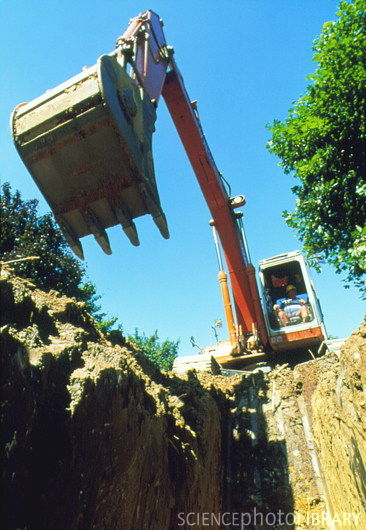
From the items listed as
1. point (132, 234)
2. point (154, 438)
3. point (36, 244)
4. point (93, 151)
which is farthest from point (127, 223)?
point (36, 244)

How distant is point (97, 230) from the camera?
4270 millimetres

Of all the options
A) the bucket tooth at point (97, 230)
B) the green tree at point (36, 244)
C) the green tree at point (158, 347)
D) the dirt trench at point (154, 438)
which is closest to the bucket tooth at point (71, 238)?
the bucket tooth at point (97, 230)

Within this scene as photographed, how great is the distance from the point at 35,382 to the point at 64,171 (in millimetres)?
3014

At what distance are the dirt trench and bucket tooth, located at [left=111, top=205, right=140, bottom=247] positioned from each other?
3.98 ft

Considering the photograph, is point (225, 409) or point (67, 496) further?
point (225, 409)

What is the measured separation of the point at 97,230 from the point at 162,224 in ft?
2.65

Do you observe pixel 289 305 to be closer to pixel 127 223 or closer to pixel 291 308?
pixel 291 308

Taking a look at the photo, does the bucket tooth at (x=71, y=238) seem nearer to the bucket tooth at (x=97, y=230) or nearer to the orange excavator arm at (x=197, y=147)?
the bucket tooth at (x=97, y=230)

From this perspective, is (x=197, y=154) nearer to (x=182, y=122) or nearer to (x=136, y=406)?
(x=182, y=122)

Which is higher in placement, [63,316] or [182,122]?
[182,122]

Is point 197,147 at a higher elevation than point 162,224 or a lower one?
higher

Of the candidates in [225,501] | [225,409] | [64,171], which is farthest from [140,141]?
[225,501]

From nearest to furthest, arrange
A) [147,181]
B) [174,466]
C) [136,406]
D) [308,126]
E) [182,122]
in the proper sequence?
[136,406]
[174,466]
[147,181]
[182,122]
[308,126]

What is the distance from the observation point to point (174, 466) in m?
2.70
